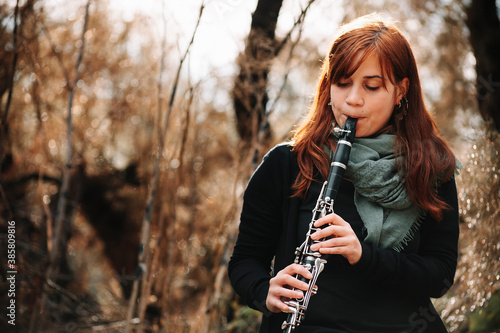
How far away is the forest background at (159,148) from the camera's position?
2.94 meters

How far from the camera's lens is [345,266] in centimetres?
163

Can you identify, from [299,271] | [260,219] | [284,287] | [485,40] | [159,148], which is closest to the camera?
[299,271]

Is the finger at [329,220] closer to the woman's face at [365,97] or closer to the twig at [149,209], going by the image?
the woman's face at [365,97]

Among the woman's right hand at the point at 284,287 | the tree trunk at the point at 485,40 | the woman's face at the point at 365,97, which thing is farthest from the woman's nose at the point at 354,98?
the tree trunk at the point at 485,40

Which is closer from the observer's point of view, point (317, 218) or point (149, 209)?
point (317, 218)

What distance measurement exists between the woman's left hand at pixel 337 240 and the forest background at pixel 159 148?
1.17 m

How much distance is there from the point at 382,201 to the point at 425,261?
23 centimetres

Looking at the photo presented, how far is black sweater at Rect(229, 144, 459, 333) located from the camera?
157 cm

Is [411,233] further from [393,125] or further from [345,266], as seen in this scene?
[393,125]

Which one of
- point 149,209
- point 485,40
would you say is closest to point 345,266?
point 149,209

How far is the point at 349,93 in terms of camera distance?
1.71 m

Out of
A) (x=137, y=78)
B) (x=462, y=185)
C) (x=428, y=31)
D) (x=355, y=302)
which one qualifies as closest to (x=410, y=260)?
(x=355, y=302)

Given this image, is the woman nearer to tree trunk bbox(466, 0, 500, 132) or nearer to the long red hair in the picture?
the long red hair

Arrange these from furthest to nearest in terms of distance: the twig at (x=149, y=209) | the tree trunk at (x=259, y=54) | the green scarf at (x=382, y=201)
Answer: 1. the tree trunk at (x=259, y=54)
2. the twig at (x=149, y=209)
3. the green scarf at (x=382, y=201)
